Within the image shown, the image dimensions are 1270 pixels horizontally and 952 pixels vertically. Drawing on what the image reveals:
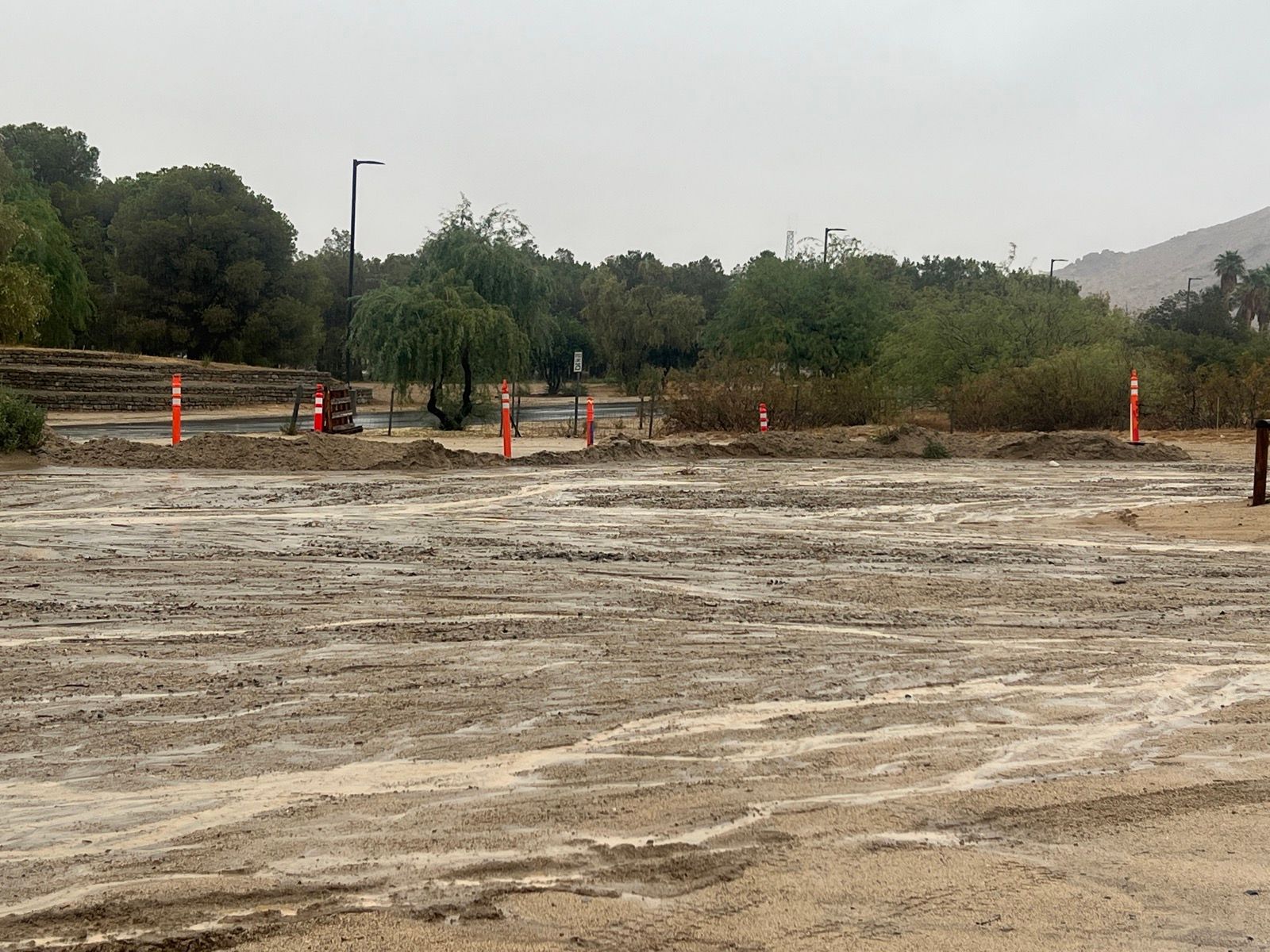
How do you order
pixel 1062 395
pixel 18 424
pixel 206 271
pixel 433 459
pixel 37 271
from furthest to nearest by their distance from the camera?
pixel 206 271
pixel 37 271
pixel 1062 395
pixel 433 459
pixel 18 424

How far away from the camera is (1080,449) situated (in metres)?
26.8

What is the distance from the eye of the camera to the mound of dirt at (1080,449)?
26453mm

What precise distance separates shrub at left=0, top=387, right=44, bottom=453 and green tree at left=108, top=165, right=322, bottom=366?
4110cm

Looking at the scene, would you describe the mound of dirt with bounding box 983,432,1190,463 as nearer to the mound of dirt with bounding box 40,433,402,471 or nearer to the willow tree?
the mound of dirt with bounding box 40,433,402,471

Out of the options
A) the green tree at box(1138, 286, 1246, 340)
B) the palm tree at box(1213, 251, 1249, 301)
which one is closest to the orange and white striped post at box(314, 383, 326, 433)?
the green tree at box(1138, 286, 1246, 340)

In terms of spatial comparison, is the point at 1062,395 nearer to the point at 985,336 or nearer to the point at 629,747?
the point at 985,336

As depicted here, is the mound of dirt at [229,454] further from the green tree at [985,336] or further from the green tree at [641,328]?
the green tree at [641,328]

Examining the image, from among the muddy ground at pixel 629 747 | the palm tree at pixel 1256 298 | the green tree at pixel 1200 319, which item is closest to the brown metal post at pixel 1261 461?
the muddy ground at pixel 629 747

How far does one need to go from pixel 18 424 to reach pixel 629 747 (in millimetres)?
18730

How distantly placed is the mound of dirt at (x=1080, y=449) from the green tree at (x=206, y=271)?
4273cm

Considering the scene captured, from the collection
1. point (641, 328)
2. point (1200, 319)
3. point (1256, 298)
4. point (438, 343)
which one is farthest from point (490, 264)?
point (1256, 298)

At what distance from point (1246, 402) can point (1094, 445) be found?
28.2 ft

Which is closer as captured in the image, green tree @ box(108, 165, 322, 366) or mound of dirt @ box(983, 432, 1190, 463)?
mound of dirt @ box(983, 432, 1190, 463)

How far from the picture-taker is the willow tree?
36250 mm
